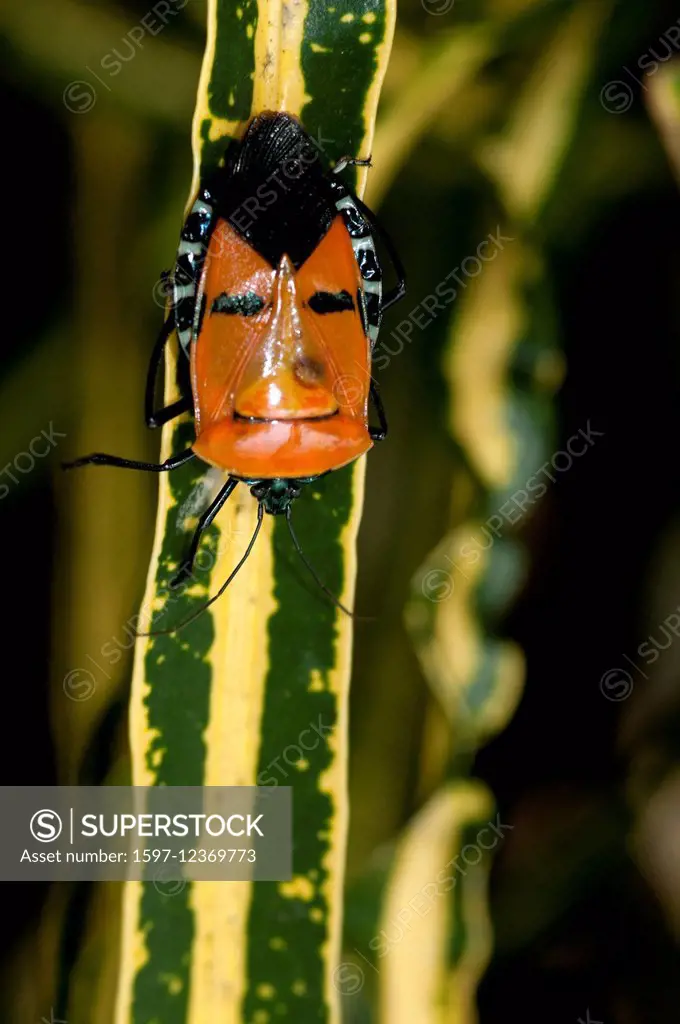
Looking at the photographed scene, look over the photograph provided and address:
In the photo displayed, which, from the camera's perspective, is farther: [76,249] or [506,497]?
[76,249]

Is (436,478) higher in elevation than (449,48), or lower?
lower

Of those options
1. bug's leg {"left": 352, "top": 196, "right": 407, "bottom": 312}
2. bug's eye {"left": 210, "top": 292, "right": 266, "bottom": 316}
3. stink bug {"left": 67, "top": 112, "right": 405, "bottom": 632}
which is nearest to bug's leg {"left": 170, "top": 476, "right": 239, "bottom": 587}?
stink bug {"left": 67, "top": 112, "right": 405, "bottom": 632}

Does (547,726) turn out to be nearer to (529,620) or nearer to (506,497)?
(529,620)

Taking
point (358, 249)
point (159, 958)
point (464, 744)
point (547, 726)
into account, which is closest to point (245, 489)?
point (358, 249)

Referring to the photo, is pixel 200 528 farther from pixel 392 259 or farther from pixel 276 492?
pixel 392 259

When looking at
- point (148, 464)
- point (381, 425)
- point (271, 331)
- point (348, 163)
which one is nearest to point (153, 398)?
point (148, 464)

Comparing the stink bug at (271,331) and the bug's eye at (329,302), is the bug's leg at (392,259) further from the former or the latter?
the bug's eye at (329,302)

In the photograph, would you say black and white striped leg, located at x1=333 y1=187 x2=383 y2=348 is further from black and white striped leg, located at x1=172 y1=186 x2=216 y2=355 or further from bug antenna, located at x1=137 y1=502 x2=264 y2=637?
bug antenna, located at x1=137 y1=502 x2=264 y2=637
